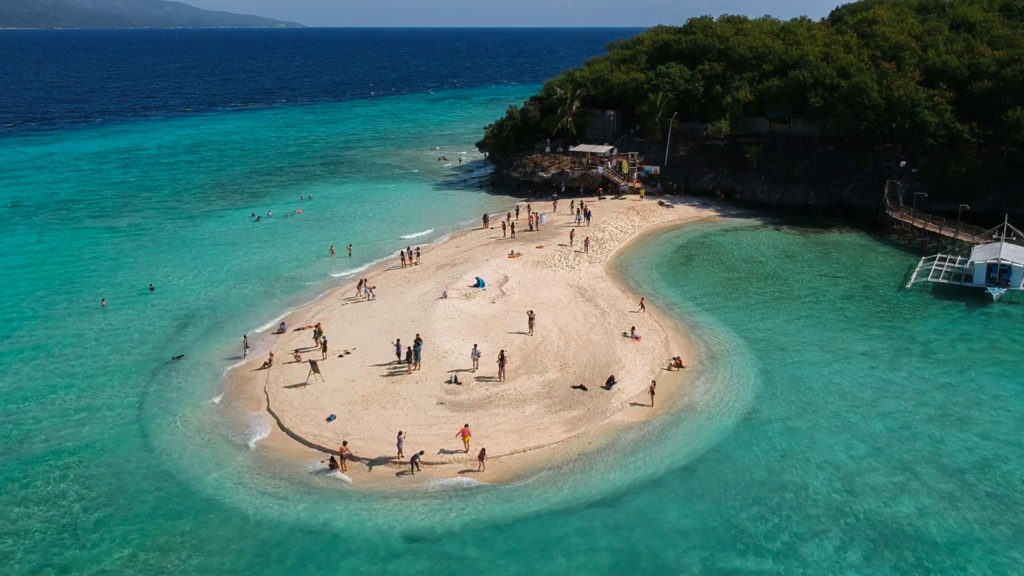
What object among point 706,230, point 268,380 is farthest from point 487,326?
point 706,230

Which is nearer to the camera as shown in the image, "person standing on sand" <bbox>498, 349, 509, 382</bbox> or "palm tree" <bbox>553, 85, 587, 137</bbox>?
"person standing on sand" <bbox>498, 349, 509, 382</bbox>

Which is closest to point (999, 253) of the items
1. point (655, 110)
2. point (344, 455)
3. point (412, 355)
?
point (655, 110)

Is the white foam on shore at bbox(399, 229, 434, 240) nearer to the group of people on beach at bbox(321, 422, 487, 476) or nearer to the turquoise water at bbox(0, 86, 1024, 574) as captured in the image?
the turquoise water at bbox(0, 86, 1024, 574)

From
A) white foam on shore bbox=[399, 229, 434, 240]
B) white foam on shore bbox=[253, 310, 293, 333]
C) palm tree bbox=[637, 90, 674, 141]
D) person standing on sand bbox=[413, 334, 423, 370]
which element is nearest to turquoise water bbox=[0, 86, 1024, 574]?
white foam on shore bbox=[399, 229, 434, 240]

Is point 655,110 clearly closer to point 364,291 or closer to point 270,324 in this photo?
point 364,291

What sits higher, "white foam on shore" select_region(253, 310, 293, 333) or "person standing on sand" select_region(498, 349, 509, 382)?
"person standing on sand" select_region(498, 349, 509, 382)
